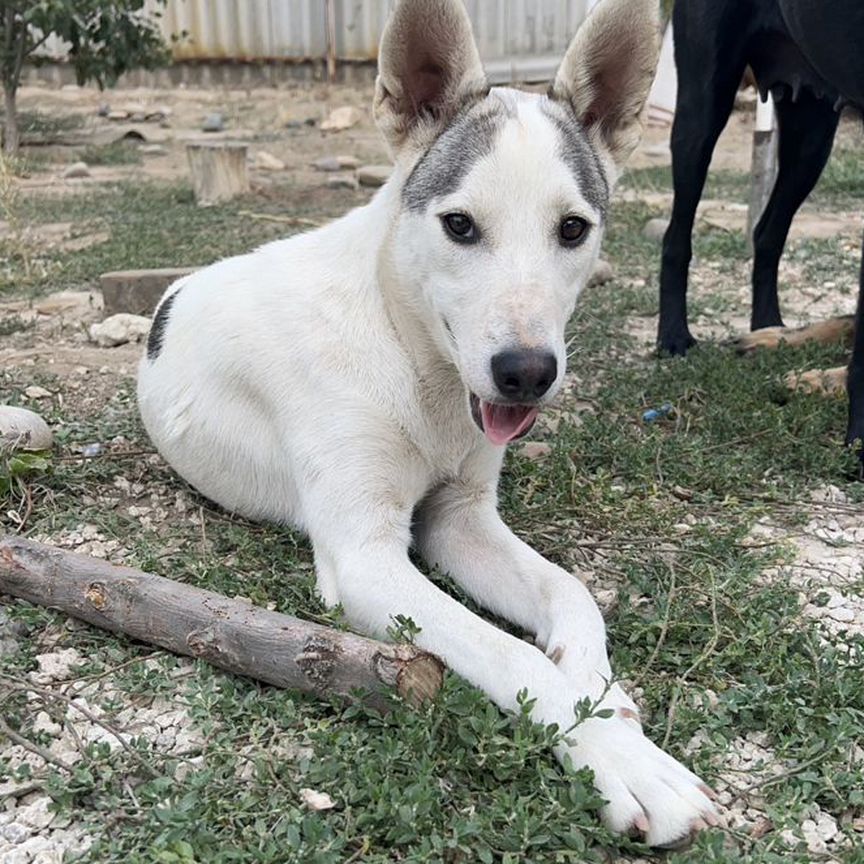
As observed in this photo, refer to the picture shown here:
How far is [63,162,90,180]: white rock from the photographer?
10.0 metres

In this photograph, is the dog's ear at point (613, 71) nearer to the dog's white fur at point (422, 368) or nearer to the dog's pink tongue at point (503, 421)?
the dog's white fur at point (422, 368)

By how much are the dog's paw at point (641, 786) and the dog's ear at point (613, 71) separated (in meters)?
1.65

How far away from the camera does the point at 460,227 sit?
2.48 m

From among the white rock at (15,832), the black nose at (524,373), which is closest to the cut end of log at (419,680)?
the black nose at (524,373)

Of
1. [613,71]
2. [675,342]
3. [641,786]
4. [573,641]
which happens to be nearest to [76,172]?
[675,342]

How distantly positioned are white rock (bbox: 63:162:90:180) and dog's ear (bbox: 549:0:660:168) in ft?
27.2

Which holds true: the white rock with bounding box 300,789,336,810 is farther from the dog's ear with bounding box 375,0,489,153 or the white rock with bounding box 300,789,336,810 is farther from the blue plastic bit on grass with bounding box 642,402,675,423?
the blue plastic bit on grass with bounding box 642,402,675,423

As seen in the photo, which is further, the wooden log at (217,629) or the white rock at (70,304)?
the white rock at (70,304)

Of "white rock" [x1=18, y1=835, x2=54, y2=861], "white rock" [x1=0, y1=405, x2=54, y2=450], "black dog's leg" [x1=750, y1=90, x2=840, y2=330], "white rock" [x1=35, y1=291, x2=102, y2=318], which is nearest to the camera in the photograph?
"white rock" [x1=18, y1=835, x2=54, y2=861]

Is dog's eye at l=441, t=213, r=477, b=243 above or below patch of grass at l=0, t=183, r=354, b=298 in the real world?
above

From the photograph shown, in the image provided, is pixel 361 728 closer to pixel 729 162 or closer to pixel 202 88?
pixel 729 162

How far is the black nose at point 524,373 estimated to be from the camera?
227cm

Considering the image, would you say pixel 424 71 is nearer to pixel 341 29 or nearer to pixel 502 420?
pixel 502 420

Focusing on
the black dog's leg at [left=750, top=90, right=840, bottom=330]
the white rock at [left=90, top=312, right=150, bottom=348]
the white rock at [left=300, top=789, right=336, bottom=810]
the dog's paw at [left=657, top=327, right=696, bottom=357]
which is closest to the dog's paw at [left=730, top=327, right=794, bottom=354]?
the dog's paw at [left=657, top=327, right=696, bottom=357]
